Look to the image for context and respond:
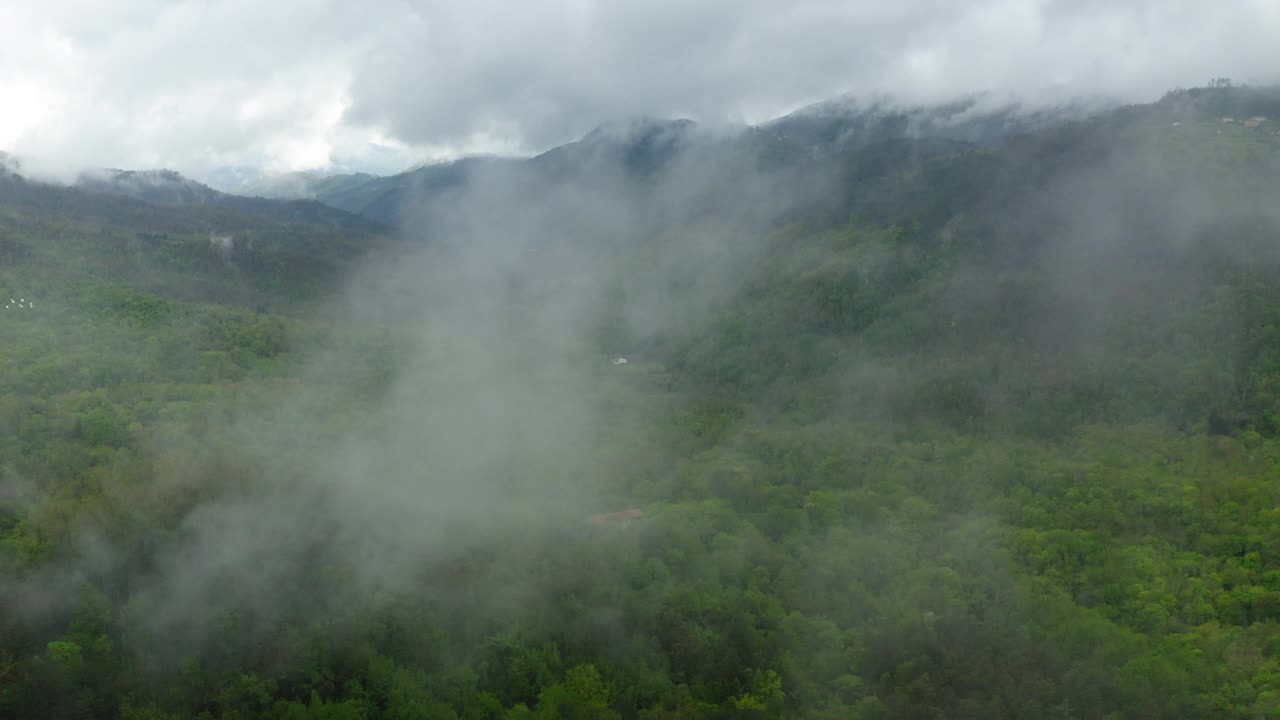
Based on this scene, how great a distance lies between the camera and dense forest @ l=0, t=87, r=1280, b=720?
3928cm

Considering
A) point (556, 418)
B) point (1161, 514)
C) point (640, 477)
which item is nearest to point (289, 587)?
point (640, 477)

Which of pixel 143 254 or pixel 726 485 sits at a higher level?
pixel 143 254

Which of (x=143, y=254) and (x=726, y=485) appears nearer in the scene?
(x=726, y=485)

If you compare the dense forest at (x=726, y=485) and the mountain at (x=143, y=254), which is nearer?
the dense forest at (x=726, y=485)

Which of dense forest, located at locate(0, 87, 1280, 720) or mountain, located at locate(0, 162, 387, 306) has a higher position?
mountain, located at locate(0, 162, 387, 306)

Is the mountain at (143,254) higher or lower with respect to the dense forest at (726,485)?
higher

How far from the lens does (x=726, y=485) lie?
66875mm

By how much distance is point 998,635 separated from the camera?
147 ft

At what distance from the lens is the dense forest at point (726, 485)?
129 feet

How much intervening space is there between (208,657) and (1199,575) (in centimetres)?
6512

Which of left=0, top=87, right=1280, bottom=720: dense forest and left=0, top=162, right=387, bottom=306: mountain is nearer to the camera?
left=0, top=87, right=1280, bottom=720: dense forest

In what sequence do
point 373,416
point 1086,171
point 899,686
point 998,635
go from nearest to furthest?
1. point 899,686
2. point 998,635
3. point 373,416
4. point 1086,171

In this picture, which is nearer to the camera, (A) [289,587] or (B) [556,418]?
(A) [289,587]

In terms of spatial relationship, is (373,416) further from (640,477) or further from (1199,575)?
(1199,575)
